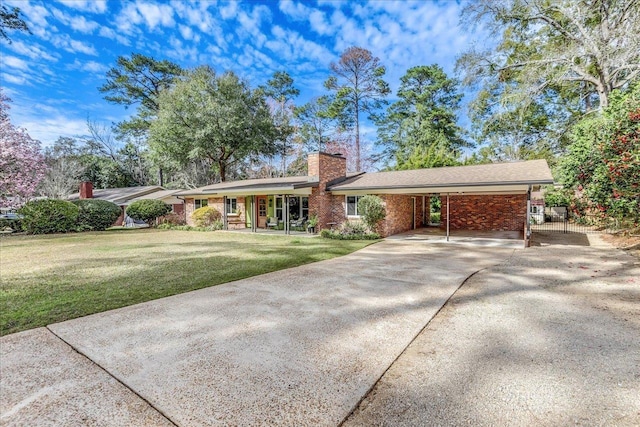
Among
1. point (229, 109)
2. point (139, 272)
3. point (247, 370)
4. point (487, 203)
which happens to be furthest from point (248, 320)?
point (229, 109)

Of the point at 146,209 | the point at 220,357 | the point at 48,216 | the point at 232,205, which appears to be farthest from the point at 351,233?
the point at 48,216

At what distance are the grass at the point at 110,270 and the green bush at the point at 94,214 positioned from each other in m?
5.22

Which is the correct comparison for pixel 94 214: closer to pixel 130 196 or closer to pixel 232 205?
pixel 232 205

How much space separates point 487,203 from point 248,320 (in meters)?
16.4

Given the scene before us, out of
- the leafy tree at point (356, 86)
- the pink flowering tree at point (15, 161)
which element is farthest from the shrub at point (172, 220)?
the leafy tree at point (356, 86)

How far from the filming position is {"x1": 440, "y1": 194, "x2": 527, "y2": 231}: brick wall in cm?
1622

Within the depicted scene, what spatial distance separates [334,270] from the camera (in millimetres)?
7359

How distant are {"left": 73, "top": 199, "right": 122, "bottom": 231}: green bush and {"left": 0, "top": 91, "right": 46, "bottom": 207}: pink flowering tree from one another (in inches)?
94.3

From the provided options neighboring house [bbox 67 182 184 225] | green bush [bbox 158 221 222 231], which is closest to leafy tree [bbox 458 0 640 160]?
green bush [bbox 158 221 222 231]

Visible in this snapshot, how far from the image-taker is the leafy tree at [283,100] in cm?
2952

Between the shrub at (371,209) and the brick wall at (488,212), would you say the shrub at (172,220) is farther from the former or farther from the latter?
the brick wall at (488,212)

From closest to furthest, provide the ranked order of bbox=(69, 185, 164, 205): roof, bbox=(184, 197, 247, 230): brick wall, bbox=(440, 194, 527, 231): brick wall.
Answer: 1. bbox=(440, 194, 527, 231): brick wall
2. bbox=(184, 197, 247, 230): brick wall
3. bbox=(69, 185, 164, 205): roof

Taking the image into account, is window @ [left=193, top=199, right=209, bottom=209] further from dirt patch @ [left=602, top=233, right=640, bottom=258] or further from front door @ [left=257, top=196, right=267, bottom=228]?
dirt patch @ [left=602, top=233, right=640, bottom=258]

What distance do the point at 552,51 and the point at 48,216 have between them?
2913 centimetres
